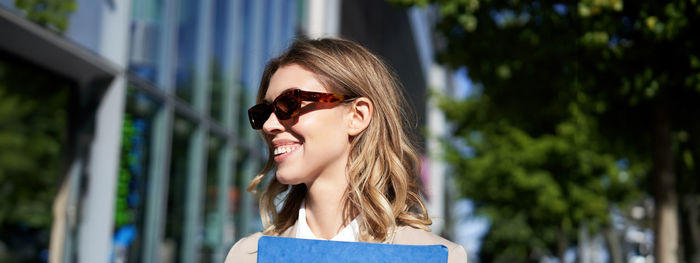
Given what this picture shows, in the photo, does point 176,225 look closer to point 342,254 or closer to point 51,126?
point 51,126

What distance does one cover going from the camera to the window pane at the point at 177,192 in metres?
7.93

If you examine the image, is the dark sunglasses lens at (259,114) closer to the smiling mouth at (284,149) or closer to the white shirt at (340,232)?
the smiling mouth at (284,149)

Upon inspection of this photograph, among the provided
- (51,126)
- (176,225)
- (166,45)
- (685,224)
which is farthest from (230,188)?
(685,224)

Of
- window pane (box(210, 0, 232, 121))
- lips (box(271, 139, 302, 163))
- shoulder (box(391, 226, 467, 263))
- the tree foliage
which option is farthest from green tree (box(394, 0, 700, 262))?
lips (box(271, 139, 302, 163))

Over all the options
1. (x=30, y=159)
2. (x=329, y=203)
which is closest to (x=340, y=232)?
(x=329, y=203)

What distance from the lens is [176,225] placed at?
8219 millimetres

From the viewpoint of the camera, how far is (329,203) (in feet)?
5.84

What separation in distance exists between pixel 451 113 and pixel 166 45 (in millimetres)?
11272

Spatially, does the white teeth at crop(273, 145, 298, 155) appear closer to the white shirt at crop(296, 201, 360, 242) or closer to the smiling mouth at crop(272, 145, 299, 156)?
the smiling mouth at crop(272, 145, 299, 156)

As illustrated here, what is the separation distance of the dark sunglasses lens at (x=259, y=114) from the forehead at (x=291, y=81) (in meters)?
0.02

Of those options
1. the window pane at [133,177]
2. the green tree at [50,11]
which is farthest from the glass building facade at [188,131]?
the green tree at [50,11]

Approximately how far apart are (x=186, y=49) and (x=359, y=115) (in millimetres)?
6896

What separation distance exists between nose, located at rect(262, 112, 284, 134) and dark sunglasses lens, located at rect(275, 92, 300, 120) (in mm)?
28

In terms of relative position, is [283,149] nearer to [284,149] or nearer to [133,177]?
[284,149]
